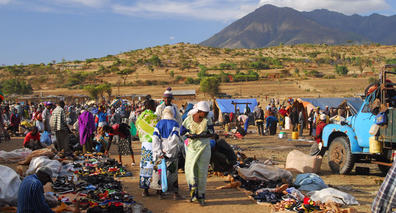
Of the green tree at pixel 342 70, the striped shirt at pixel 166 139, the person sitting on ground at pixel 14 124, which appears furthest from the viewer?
the green tree at pixel 342 70

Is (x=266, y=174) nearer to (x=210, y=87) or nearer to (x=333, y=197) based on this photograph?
(x=333, y=197)

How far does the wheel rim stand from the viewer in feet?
28.8

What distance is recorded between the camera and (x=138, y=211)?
5.27 meters

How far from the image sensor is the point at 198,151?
19.7 ft

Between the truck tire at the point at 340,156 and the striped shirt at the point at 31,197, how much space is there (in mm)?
6900

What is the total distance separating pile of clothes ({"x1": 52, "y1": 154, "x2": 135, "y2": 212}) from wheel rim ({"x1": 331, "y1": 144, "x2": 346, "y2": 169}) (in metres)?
5.12

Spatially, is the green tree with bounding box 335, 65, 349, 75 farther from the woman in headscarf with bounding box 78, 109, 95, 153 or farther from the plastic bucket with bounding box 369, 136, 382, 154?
the woman in headscarf with bounding box 78, 109, 95, 153

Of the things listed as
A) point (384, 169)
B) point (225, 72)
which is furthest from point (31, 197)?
→ point (225, 72)

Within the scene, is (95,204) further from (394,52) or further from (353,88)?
(394,52)

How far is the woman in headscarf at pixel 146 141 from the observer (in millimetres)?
6508

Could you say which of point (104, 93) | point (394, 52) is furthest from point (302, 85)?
point (394, 52)

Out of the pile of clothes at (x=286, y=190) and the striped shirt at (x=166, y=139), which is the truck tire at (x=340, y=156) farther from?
the striped shirt at (x=166, y=139)

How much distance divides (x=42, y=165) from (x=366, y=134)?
736 cm

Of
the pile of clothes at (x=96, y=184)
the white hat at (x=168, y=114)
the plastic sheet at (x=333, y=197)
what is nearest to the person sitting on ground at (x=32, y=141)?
the pile of clothes at (x=96, y=184)
